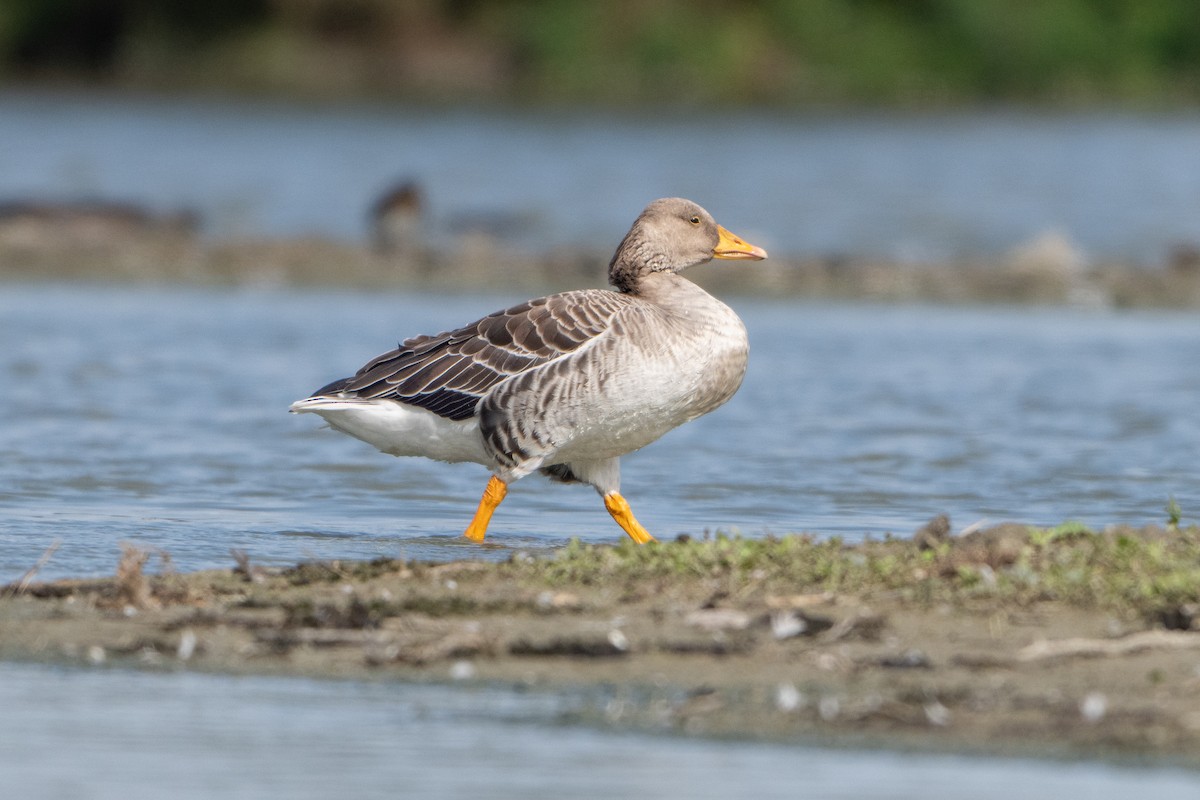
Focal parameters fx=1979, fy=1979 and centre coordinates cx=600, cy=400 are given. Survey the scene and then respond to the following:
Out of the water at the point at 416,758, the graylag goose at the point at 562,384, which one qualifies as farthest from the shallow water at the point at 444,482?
the graylag goose at the point at 562,384

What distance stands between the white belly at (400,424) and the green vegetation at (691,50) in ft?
139

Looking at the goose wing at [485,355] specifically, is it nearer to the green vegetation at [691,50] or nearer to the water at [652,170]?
the water at [652,170]

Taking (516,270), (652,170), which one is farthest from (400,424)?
(652,170)

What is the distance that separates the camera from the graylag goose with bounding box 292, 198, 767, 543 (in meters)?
8.30

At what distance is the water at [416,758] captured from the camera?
4910mm

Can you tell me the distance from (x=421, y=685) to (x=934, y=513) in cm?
437

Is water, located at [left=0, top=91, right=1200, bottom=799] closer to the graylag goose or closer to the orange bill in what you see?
the graylag goose

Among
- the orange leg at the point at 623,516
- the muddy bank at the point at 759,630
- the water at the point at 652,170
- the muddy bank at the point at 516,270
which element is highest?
the water at the point at 652,170

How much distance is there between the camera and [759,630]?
242 inches

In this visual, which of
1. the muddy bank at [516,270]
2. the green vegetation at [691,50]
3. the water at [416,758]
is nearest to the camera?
the water at [416,758]

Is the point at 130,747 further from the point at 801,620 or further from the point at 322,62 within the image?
the point at 322,62

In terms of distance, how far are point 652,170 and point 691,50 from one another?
19.1 m

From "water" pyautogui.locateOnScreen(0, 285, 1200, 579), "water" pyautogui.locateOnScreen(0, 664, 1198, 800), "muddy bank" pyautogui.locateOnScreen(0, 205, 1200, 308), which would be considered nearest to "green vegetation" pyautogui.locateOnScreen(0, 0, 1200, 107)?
"muddy bank" pyautogui.locateOnScreen(0, 205, 1200, 308)

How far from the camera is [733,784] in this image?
4957mm
